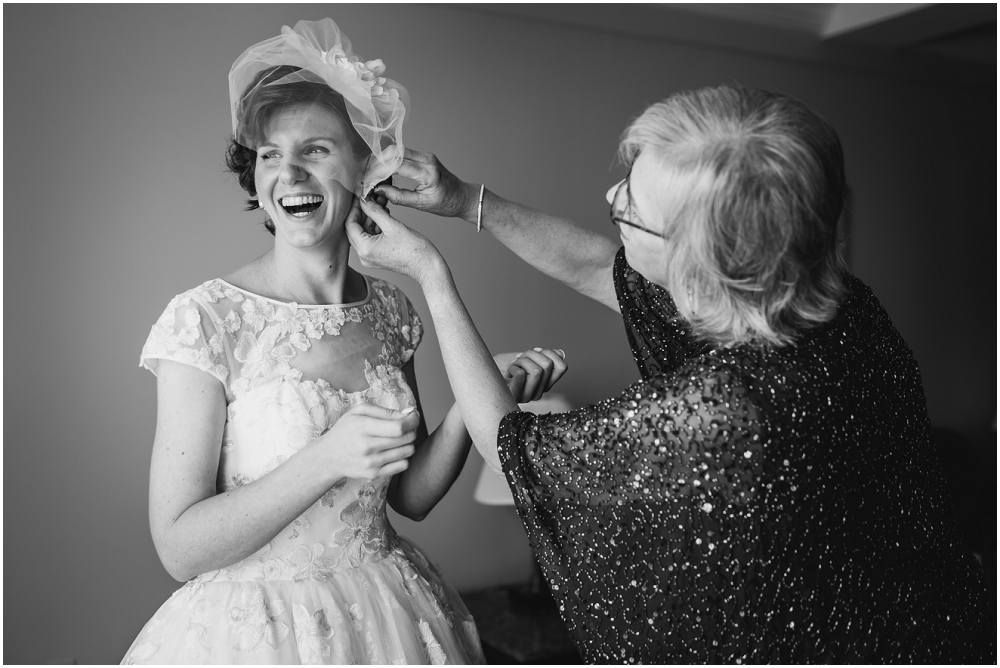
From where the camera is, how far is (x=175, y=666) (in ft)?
4.70

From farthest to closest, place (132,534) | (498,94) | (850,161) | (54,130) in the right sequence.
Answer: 1. (850,161)
2. (498,94)
3. (132,534)
4. (54,130)

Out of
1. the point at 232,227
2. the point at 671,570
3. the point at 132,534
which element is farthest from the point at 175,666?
the point at 232,227

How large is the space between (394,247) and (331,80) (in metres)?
0.34

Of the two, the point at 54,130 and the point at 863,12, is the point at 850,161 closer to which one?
the point at 863,12

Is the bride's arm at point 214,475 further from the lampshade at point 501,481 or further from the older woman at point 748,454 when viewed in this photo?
the lampshade at point 501,481

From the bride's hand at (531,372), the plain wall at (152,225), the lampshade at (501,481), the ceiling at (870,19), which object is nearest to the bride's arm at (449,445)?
the bride's hand at (531,372)

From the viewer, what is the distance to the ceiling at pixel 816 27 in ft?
11.9

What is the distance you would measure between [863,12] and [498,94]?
189cm

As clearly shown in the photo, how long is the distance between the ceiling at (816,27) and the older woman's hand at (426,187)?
1.93 m

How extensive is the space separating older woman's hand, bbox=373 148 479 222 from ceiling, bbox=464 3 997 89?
193cm

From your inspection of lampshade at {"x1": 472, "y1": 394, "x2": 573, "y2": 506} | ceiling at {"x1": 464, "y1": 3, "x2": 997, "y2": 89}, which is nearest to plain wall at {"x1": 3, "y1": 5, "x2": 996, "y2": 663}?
ceiling at {"x1": 464, "y1": 3, "x2": 997, "y2": 89}

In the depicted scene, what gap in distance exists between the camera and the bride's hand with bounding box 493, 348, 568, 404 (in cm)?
166

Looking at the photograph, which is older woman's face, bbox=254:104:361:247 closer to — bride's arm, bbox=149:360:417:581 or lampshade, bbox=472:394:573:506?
bride's arm, bbox=149:360:417:581

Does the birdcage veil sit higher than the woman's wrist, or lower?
higher
